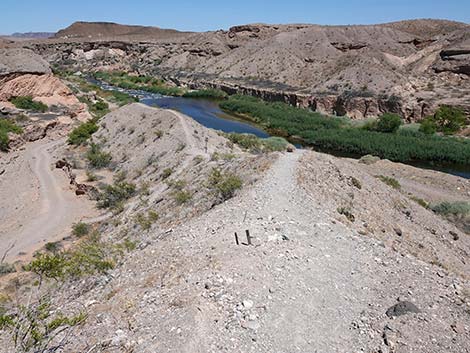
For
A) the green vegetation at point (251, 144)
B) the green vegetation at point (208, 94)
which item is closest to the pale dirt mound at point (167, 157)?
the green vegetation at point (251, 144)

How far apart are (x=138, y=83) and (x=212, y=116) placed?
133ft

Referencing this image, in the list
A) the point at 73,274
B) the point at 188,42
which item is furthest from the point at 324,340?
the point at 188,42

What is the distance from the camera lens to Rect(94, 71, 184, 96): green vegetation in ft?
287

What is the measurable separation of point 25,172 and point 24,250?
1362cm

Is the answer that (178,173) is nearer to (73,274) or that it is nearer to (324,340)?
(73,274)

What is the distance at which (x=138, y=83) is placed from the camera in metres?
99.8

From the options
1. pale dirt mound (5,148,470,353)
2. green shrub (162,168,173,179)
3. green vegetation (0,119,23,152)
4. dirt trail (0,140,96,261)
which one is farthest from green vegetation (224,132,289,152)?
green vegetation (0,119,23,152)

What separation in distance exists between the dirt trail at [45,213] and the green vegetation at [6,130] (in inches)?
124

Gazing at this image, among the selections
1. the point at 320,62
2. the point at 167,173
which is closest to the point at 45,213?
the point at 167,173

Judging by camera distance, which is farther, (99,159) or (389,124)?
(389,124)

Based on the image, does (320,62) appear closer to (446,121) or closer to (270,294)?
(446,121)

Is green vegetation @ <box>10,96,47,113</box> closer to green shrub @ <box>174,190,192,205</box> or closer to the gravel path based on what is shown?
green shrub @ <box>174,190,192,205</box>

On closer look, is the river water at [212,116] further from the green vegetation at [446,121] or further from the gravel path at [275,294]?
the gravel path at [275,294]

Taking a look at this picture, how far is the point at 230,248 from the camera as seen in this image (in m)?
12.0
